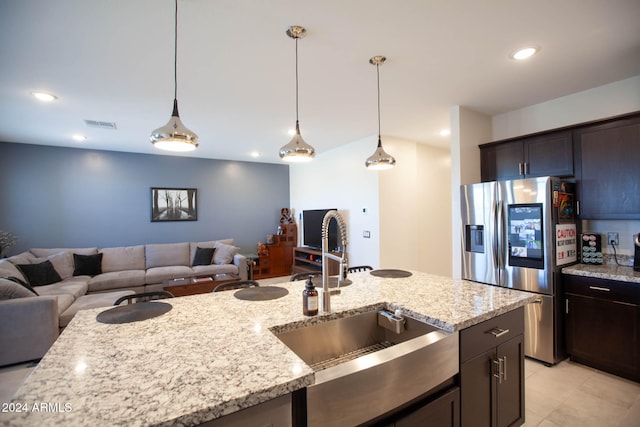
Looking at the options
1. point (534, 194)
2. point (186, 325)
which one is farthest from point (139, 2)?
point (534, 194)

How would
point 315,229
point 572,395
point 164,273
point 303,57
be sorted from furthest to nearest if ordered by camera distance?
point 315,229, point 164,273, point 303,57, point 572,395

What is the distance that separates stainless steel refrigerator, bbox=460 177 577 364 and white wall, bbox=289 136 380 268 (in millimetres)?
1700

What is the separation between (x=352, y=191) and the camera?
4.94 metres

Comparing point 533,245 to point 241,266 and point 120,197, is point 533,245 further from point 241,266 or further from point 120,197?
point 120,197

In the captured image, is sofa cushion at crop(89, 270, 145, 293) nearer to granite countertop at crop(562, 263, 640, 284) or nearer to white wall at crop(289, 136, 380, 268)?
white wall at crop(289, 136, 380, 268)

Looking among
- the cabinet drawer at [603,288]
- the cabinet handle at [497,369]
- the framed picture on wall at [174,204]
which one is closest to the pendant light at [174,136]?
the cabinet handle at [497,369]

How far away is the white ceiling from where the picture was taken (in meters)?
1.79

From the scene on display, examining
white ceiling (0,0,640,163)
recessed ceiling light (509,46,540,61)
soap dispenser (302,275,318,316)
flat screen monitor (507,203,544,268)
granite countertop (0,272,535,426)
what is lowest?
granite countertop (0,272,535,426)

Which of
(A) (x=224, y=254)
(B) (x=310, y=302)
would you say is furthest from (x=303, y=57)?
(A) (x=224, y=254)

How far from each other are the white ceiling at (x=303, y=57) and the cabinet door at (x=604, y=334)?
208 cm

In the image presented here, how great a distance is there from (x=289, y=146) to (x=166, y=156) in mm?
4838

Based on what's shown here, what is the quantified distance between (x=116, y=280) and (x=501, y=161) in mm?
5646

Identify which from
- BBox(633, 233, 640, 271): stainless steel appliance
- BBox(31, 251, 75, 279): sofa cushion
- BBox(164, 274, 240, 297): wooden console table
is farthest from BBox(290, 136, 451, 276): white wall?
BBox(31, 251, 75, 279): sofa cushion

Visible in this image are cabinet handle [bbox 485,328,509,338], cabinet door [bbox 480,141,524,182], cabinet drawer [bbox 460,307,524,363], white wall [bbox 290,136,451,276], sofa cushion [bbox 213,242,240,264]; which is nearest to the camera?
cabinet drawer [bbox 460,307,524,363]
